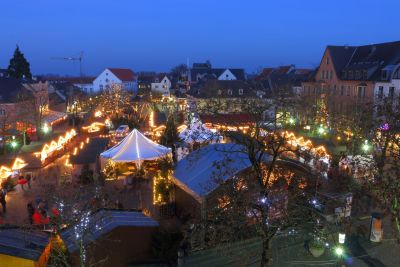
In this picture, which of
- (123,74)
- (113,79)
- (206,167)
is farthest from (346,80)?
(123,74)

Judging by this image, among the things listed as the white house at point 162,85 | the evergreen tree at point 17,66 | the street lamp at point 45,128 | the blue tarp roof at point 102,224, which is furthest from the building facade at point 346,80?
the evergreen tree at point 17,66

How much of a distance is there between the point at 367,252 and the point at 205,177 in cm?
556

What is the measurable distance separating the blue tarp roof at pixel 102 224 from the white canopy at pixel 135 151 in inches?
309

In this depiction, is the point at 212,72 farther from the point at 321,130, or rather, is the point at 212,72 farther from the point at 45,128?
A: the point at 321,130

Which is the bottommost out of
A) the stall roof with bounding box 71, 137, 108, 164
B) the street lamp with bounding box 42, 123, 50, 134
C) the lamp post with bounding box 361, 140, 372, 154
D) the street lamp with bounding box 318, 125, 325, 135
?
the street lamp with bounding box 42, 123, 50, 134

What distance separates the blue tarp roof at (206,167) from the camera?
11992 millimetres

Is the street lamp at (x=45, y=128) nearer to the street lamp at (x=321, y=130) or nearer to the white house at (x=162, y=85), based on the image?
the street lamp at (x=321, y=130)

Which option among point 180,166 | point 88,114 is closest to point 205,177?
point 180,166

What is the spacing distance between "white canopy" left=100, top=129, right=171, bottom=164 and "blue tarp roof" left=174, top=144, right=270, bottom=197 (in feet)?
12.7

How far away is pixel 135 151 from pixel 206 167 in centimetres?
703

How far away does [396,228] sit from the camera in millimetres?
8844

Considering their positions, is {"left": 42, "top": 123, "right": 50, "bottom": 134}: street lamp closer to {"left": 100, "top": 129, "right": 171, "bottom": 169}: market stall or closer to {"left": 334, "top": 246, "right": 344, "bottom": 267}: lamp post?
{"left": 100, "top": 129, "right": 171, "bottom": 169}: market stall

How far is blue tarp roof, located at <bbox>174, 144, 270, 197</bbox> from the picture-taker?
39.3 ft

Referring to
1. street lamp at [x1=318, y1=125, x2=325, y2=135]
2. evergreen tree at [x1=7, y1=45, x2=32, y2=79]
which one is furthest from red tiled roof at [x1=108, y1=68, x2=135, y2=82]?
street lamp at [x1=318, y1=125, x2=325, y2=135]
